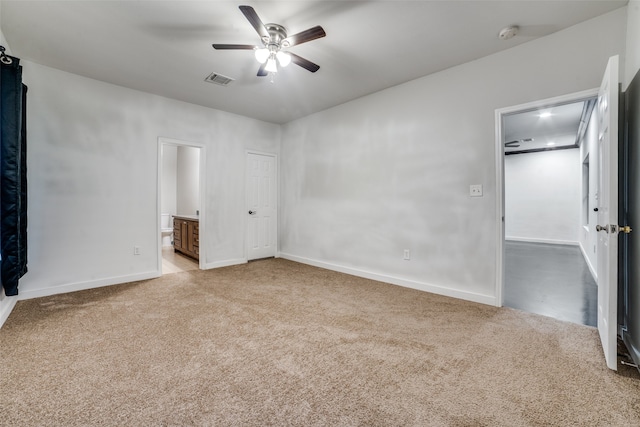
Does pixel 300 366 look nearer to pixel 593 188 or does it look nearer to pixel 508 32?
pixel 508 32

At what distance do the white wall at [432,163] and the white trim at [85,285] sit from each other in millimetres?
2593

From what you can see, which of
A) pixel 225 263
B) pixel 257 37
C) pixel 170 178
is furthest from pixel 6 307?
pixel 170 178

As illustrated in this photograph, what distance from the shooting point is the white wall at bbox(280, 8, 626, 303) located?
2641 millimetres

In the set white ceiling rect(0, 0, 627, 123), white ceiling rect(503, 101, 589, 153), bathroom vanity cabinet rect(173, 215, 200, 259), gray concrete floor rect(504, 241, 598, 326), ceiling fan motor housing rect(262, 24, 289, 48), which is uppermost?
white ceiling rect(503, 101, 589, 153)

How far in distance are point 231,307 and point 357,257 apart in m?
2.04

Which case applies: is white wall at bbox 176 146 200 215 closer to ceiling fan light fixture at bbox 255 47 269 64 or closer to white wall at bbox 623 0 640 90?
ceiling fan light fixture at bbox 255 47 269 64

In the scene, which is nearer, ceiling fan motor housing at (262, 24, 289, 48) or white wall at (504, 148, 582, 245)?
ceiling fan motor housing at (262, 24, 289, 48)

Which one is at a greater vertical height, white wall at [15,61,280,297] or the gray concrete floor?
white wall at [15,61,280,297]

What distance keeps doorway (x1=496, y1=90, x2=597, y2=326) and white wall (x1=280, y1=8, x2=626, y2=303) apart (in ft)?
0.48

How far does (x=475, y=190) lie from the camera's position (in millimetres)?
3098

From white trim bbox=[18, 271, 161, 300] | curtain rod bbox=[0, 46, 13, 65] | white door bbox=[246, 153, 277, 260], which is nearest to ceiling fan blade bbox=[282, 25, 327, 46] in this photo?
curtain rod bbox=[0, 46, 13, 65]

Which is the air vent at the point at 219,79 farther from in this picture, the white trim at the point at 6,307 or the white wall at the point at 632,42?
the white wall at the point at 632,42

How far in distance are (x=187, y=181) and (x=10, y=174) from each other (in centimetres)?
461

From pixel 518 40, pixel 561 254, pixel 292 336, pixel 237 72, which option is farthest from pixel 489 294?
pixel 561 254
